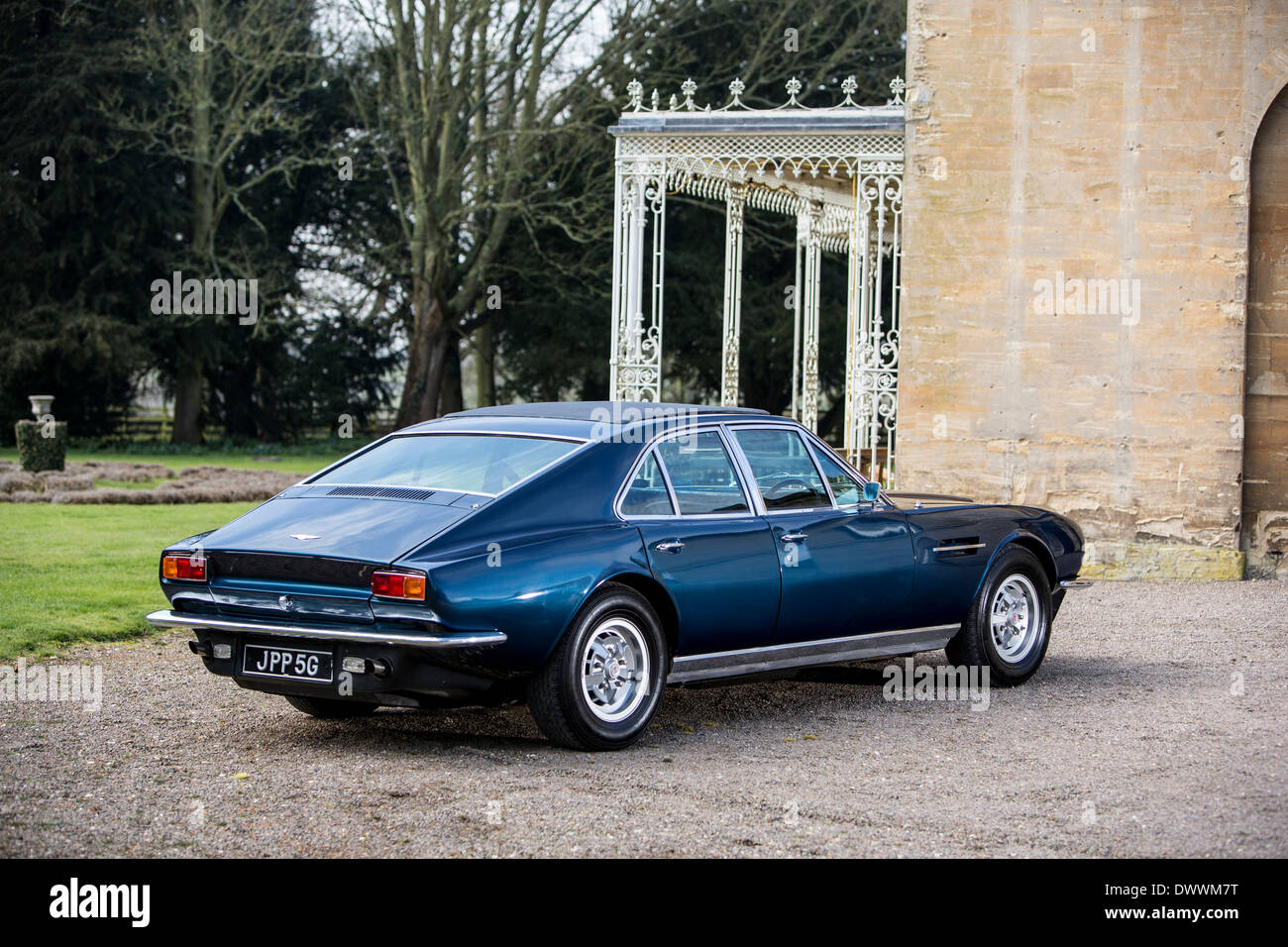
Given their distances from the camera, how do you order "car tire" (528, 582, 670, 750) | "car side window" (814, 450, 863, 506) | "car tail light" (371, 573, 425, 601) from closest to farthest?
"car tail light" (371, 573, 425, 601) < "car tire" (528, 582, 670, 750) < "car side window" (814, 450, 863, 506)

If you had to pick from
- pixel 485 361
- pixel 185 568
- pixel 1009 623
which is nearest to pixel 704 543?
pixel 185 568

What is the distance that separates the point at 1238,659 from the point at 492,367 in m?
28.6

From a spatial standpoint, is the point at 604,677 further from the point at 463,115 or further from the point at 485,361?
the point at 485,361

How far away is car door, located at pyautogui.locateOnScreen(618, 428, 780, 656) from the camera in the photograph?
247 inches

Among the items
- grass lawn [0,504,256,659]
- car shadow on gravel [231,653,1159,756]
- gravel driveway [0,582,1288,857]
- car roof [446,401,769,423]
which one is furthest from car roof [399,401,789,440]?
grass lawn [0,504,256,659]

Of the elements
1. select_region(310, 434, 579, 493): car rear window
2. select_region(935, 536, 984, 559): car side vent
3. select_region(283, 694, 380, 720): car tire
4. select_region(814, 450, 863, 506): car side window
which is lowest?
select_region(283, 694, 380, 720): car tire

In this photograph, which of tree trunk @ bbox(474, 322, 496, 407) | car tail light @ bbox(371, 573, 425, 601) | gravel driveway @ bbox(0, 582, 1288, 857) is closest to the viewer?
gravel driveway @ bbox(0, 582, 1288, 857)

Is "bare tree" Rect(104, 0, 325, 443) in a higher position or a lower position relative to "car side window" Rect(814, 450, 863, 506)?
higher

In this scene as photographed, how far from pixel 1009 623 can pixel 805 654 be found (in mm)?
1647

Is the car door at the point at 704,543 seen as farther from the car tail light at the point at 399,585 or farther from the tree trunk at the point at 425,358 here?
the tree trunk at the point at 425,358

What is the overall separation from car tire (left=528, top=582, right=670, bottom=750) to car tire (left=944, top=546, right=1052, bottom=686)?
210 centimetres

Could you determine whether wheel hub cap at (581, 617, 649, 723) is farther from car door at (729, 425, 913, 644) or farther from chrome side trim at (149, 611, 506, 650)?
car door at (729, 425, 913, 644)

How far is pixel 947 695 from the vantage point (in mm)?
7578

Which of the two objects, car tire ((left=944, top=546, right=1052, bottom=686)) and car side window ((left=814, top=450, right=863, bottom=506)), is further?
car tire ((left=944, top=546, right=1052, bottom=686))
